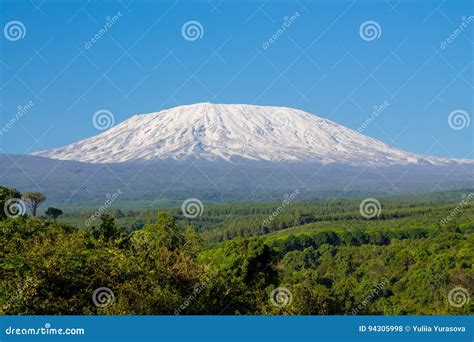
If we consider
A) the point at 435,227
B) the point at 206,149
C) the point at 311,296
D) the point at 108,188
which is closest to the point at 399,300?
the point at 311,296

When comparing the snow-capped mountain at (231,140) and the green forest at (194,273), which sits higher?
the snow-capped mountain at (231,140)

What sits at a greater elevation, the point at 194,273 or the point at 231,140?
the point at 231,140

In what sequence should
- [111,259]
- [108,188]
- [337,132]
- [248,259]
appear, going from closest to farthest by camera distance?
[111,259] → [248,259] → [108,188] → [337,132]

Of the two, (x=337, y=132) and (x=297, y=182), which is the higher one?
(x=337, y=132)

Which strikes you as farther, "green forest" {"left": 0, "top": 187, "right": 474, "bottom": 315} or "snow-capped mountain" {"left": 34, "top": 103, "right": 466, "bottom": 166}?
"snow-capped mountain" {"left": 34, "top": 103, "right": 466, "bottom": 166}

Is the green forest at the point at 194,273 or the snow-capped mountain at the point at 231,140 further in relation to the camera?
the snow-capped mountain at the point at 231,140

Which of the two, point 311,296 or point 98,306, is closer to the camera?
point 98,306

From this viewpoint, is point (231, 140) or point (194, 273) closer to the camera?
point (194, 273)

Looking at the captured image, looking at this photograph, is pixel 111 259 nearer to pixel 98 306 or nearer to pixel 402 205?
pixel 98 306
